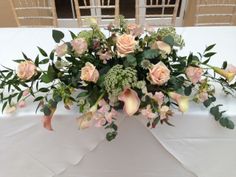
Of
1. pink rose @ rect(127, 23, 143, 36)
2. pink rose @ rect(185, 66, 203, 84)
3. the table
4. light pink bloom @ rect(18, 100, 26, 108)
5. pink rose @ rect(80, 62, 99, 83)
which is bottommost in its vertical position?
the table

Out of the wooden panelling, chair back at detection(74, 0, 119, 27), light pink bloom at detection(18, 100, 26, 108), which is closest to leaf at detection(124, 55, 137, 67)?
light pink bloom at detection(18, 100, 26, 108)

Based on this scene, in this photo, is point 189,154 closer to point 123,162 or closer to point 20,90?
point 123,162

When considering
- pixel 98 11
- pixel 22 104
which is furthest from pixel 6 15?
pixel 22 104

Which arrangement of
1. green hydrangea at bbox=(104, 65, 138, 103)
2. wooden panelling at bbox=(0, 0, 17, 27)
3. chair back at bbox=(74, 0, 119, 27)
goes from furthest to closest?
wooden panelling at bbox=(0, 0, 17, 27), chair back at bbox=(74, 0, 119, 27), green hydrangea at bbox=(104, 65, 138, 103)

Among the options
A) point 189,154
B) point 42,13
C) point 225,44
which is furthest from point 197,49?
point 42,13

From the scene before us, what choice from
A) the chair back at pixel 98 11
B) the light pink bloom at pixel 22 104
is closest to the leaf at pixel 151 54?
the light pink bloom at pixel 22 104

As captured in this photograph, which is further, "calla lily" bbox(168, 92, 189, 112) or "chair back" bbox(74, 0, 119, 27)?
"chair back" bbox(74, 0, 119, 27)

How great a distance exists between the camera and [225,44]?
4.02 ft

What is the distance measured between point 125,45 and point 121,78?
0.10 meters

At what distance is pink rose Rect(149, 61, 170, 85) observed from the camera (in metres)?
0.76

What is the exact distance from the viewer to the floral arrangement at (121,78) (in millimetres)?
773

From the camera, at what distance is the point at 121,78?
0.75 meters

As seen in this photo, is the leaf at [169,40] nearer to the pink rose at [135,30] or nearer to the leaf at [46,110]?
the pink rose at [135,30]

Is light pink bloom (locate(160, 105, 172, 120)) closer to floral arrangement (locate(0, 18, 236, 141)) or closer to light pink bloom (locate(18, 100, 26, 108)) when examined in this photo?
floral arrangement (locate(0, 18, 236, 141))
